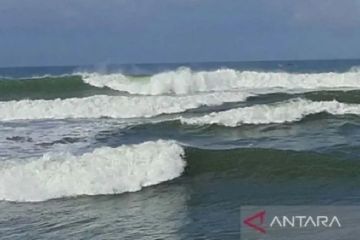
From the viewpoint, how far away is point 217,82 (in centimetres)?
3334

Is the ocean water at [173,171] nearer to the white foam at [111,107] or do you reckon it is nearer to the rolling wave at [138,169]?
the rolling wave at [138,169]

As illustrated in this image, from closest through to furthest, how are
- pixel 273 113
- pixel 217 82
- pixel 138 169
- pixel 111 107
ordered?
pixel 138 169
pixel 273 113
pixel 111 107
pixel 217 82

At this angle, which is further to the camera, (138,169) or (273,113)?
(273,113)

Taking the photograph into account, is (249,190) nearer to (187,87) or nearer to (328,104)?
(328,104)

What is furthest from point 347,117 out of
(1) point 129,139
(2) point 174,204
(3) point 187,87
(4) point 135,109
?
(3) point 187,87

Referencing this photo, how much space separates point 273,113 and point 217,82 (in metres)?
15.9

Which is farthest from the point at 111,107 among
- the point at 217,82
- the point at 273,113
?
the point at 217,82

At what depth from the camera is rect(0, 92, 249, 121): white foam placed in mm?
22484

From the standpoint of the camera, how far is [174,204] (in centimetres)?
904

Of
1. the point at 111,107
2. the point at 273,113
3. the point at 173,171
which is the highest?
the point at 111,107

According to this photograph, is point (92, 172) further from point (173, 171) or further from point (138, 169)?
point (173, 171)

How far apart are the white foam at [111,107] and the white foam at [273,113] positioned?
15.1 feet

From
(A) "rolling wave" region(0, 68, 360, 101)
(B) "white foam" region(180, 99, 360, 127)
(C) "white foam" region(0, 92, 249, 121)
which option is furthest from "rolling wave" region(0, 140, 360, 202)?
(A) "rolling wave" region(0, 68, 360, 101)

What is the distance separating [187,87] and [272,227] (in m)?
24.5
